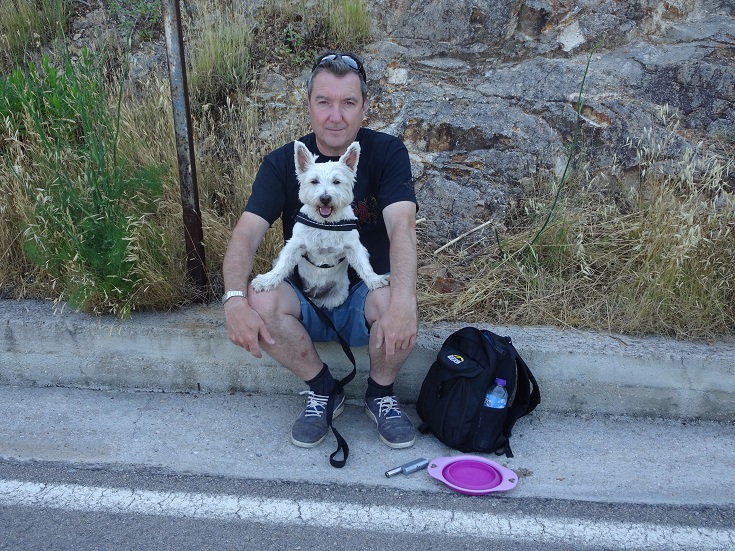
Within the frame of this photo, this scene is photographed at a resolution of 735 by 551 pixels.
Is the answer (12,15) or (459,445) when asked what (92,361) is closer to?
(459,445)

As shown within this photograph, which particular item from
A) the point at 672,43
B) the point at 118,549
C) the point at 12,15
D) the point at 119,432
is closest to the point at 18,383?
the point at 119,432

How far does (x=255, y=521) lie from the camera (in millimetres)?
2797

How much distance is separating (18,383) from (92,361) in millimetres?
468

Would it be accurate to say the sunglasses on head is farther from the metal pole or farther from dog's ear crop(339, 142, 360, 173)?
the metal pole

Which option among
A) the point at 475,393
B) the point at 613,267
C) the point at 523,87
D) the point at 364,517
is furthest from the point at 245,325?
the point at 523,87

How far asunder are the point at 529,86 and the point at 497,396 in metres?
3.41

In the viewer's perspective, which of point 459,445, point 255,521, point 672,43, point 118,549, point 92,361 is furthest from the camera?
point 672,43

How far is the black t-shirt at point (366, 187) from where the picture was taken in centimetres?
342

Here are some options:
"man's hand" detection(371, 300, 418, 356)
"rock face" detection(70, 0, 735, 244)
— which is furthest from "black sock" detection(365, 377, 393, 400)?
"rock face" detection(70, 0, 735, 244)

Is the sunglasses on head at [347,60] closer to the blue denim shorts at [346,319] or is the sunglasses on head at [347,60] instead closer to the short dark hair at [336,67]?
the short dark hair at [336,67]

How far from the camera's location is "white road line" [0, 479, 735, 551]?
8.95 feet

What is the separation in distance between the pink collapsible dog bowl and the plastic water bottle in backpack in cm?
26

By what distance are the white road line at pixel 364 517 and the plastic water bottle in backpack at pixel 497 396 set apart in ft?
1.80

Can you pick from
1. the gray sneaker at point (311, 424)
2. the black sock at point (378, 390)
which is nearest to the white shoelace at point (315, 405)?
the gray sneaker at point (311, 424)
